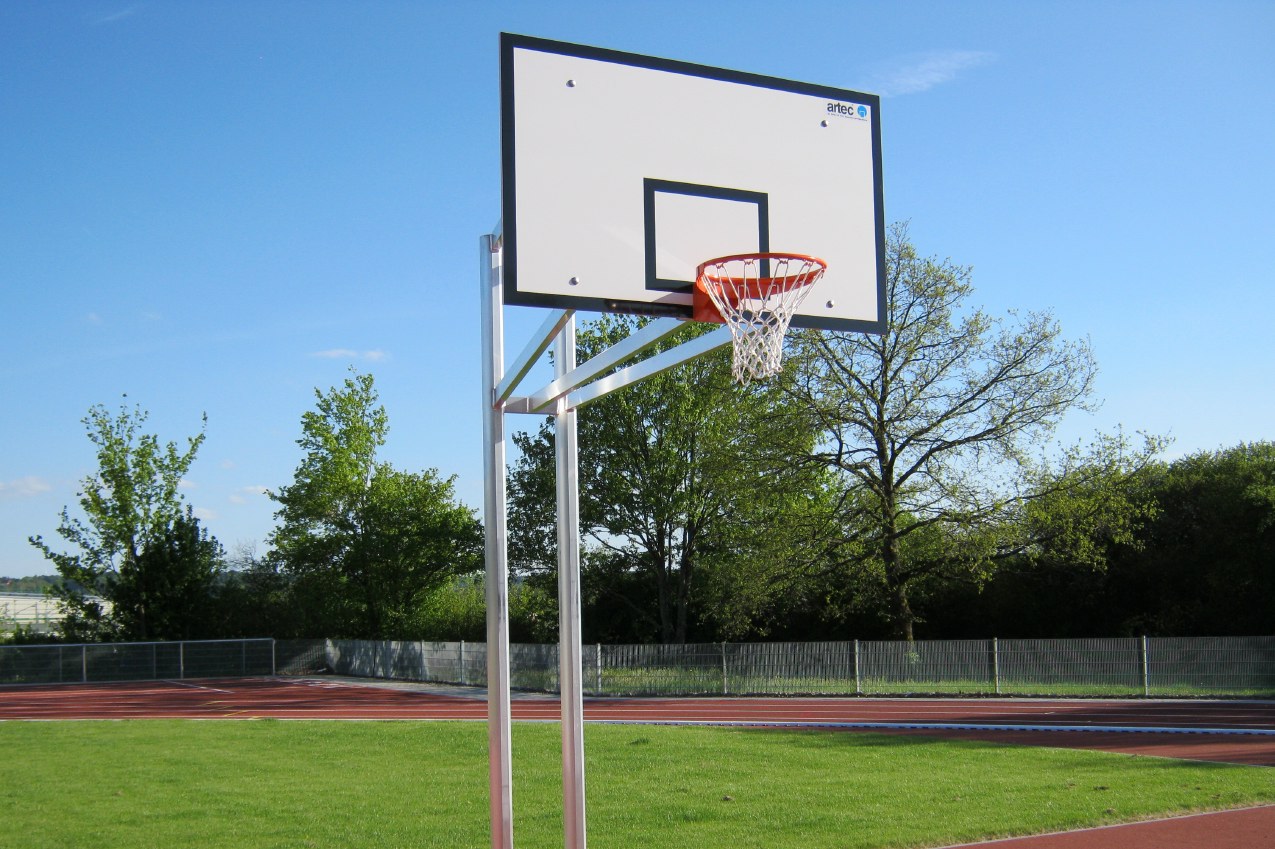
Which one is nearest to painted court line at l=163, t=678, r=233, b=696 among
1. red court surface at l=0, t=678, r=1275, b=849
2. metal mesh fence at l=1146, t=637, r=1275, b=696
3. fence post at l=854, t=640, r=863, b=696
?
red court surface at l=0, t=678, r=1275, b=849

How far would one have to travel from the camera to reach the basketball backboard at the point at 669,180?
6164 millimetres

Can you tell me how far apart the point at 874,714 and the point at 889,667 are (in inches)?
184

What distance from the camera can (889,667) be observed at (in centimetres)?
2609

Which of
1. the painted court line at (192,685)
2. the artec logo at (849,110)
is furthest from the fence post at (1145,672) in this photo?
the painted court line at (192,685)

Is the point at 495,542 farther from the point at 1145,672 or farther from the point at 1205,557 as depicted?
the point at 1205,557

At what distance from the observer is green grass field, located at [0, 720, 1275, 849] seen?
9.48m

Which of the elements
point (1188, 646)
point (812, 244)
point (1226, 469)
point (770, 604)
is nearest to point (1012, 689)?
point (1188, 646)

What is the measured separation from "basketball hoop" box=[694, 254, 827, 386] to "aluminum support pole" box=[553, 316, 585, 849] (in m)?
1.17

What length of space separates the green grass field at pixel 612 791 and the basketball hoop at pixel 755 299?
15.5ft

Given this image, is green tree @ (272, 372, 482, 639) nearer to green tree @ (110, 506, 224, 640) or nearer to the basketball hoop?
green tree @ (110, 506, 224, 640)

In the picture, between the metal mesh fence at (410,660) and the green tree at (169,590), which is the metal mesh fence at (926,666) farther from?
the green tree at (169,590)

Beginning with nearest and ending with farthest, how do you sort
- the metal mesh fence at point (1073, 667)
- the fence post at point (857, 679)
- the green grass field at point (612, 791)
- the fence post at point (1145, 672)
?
the green grass field at point (612, 791) → the fence post at point (1145, 672) → the metal mesh fence at point (1073, 667) → the fence post at point (857, 679)

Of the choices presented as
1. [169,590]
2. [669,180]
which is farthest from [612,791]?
[169,590]

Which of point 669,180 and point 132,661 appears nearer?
point 669,180
